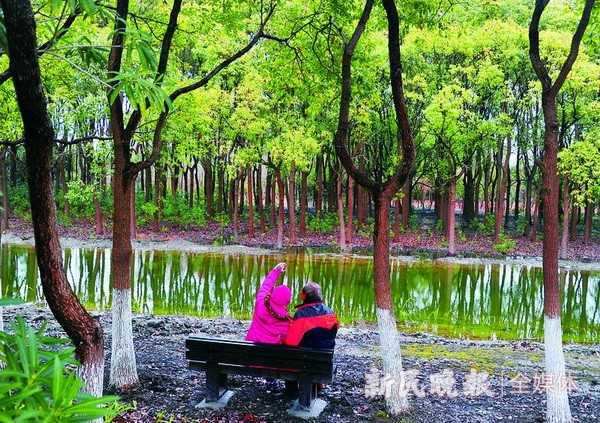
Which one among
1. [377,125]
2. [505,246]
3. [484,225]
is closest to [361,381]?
[505,246]

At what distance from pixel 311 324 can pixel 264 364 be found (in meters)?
0.78

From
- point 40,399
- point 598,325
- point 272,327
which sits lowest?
point 598,325

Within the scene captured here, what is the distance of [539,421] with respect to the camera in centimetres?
778

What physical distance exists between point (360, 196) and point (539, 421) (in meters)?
30.4

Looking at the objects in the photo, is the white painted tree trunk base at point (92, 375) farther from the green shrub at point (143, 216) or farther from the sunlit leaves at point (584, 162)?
the green shrub at point (143, 216)

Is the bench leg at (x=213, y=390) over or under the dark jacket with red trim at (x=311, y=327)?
under

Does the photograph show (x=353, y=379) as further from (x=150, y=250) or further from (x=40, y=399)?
(x=150, y=250)

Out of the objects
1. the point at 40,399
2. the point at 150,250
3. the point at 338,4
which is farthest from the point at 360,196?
the point at 40,399

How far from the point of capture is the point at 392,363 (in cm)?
779

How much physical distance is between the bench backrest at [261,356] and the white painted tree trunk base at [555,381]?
297 centimetres

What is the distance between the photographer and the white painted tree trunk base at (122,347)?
810 cm

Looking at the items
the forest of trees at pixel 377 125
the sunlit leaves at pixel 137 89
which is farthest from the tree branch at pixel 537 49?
the forest of trees at pixel 377 125

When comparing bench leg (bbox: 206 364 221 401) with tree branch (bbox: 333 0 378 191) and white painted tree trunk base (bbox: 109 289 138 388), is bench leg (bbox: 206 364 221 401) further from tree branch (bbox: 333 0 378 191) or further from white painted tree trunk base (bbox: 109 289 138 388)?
tree branch (bbox: 333 0 378 191)

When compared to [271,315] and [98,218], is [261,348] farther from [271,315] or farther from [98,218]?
[98,218]
